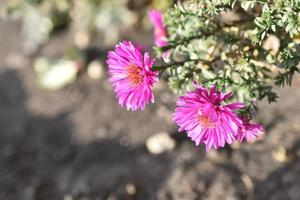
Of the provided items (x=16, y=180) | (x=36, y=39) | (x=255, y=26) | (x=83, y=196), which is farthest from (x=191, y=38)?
(x=36, y=39)

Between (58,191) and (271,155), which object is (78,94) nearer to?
(58,191)

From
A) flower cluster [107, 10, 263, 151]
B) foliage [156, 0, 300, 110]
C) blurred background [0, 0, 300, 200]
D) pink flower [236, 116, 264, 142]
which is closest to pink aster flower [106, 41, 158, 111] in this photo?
flower cluster [107, 10, 263, 151]

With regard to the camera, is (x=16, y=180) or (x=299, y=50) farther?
(x=16, y=180)

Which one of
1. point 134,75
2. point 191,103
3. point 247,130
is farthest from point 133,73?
point 247,130

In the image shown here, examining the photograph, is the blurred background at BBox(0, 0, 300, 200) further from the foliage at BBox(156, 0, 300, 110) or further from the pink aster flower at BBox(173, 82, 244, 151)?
the pink aster flower at BBox(173, 82, 244, 151)

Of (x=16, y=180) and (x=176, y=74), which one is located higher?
(x=176, y=74)

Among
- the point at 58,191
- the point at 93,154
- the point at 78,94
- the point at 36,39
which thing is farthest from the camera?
the point at 36,39

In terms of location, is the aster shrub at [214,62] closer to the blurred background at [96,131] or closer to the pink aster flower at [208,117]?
the pink aster flower at [208,117]

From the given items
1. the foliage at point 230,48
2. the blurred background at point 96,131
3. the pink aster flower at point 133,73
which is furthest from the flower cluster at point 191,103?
Result: the blurred background at point 96,131
